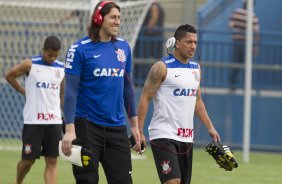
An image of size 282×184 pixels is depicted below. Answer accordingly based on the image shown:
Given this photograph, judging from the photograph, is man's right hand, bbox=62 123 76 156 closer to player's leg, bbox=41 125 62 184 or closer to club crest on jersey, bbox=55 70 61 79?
player's leg, bbox=41 125 62 184

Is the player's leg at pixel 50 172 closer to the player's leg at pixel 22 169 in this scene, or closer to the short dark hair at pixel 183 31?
the player's leg at pixel 22 169

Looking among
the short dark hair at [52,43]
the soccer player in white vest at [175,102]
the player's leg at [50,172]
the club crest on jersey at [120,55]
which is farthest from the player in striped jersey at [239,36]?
the club crest on jersey at [120,55]

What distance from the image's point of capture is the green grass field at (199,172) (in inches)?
584

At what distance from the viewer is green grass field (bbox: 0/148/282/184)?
14.8m

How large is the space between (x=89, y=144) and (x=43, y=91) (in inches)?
165

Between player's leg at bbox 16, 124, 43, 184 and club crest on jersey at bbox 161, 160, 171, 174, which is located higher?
club crest on jersey at bbox 161, 160, 171, 174

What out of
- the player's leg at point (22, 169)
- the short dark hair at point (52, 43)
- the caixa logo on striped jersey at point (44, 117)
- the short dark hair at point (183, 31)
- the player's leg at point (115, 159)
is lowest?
the player's leg at point (22, 169)

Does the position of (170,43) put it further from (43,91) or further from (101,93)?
(43,91)

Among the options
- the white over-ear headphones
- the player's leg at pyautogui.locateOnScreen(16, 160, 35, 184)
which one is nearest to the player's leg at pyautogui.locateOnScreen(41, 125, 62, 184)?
the player's leg at pyautogui.locateOnScreen(16, 160, 35, 184)

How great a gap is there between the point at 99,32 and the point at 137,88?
451 inches

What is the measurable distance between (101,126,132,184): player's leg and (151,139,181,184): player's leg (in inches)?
33.3

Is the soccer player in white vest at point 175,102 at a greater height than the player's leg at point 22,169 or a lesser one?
greater

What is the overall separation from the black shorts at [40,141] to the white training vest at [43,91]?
111 millimetres

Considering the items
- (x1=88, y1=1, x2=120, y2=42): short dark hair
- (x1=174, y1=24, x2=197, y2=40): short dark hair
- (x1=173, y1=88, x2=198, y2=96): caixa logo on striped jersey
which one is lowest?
(x1=173, y1=88, x2=198, y2=96): caixa logo on striped jersey
